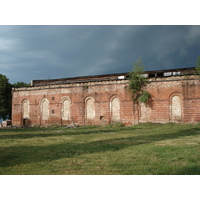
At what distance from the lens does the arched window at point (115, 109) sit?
23.4 meters

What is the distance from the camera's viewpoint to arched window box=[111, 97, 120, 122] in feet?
76.7

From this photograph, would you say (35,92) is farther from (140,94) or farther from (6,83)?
(140,94)

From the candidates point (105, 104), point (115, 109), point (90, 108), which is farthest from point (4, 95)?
point (115, 109)

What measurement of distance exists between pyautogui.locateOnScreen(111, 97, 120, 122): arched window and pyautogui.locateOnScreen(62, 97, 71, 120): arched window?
5577mm

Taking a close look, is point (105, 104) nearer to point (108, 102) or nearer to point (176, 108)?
point (108, 102)

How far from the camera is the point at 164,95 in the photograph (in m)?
21.4

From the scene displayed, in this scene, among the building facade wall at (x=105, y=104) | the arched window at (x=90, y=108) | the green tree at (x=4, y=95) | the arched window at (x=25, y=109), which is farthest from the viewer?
the green tree at (x=4, y=95)

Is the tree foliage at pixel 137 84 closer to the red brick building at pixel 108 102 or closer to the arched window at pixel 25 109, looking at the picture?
the red brick building at pixel 108 102

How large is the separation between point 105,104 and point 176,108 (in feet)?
25.4

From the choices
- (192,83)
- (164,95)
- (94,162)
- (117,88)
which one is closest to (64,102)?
(117,88)

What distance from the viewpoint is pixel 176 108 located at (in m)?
21.0

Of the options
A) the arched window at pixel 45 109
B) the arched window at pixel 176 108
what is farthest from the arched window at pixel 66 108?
the arched window at pixel 176 108

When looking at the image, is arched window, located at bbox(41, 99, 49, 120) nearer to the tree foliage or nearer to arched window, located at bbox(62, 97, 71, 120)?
arched window, located at bbox(62, 97, 71, 120)

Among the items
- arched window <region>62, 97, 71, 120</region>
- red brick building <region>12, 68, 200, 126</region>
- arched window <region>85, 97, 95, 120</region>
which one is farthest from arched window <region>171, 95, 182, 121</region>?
arched window <region>62, 97, 71, 120</region>
